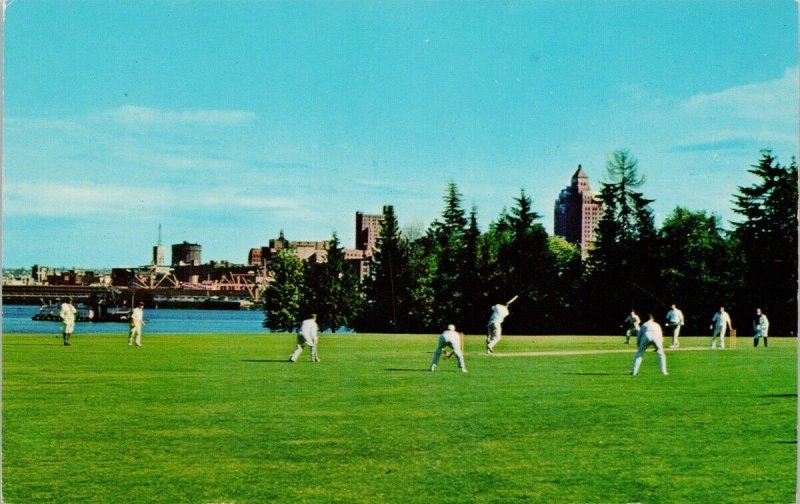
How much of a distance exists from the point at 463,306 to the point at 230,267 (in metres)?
20.7

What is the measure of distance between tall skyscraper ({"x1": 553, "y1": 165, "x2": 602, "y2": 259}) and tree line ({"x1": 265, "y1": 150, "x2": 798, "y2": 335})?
3.97 ft

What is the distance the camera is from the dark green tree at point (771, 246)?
54.8 meters

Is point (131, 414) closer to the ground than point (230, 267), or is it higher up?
closer to the ground

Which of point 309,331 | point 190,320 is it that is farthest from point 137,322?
point 190,320

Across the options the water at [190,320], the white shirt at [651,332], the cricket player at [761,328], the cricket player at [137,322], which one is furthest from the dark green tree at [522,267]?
the white shirt at [651,332]

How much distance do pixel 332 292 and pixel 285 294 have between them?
15.3 feet

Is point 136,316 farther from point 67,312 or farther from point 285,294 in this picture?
point 285,294

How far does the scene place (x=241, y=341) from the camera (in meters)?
43.4

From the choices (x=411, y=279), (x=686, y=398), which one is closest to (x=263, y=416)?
(x=686, y=398)

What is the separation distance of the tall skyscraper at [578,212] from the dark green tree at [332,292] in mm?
20724

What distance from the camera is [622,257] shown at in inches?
2537

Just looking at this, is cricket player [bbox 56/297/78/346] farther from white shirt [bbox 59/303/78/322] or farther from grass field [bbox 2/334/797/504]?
grass field [bbox 2/334/797/504]

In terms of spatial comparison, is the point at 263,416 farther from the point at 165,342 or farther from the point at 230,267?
the point at 230,267

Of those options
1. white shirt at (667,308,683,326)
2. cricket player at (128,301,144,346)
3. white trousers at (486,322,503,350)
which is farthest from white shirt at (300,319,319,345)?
white shirt at (667,308,683,326)
